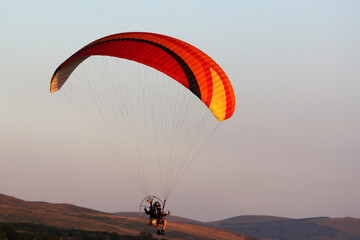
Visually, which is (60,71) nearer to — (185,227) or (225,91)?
(225,91)

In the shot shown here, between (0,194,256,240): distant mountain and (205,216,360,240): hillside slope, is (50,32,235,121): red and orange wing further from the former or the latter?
(205,216,360,240): hillside slope

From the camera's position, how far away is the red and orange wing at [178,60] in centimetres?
2561

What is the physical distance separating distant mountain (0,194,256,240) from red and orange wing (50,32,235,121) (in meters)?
29.5

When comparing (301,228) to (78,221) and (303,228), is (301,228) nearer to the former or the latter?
(303,228)

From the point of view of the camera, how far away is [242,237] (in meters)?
89.8

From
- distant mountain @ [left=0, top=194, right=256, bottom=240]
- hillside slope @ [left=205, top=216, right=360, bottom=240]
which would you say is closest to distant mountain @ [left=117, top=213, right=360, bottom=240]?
hillside slope @ [left=205, top=216, right=360, bottom=240]

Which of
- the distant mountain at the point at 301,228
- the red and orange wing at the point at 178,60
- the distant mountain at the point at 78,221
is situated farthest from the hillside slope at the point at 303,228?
the red and orange wing at the point at 178,60

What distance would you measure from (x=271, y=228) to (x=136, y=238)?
9873cm

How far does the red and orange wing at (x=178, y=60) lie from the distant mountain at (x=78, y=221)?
2954 centimetres

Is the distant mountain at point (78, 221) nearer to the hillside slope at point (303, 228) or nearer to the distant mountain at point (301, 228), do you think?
the distant mountain at point (301, 228)

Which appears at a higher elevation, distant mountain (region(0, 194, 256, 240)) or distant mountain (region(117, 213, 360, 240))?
distant mountain (region(117, 213, 360, 240))

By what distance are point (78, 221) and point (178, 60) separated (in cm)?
3985

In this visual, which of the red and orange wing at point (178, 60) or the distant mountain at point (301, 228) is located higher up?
the distant mountain at point (301, 228)

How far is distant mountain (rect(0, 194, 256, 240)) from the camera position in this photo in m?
56.2
